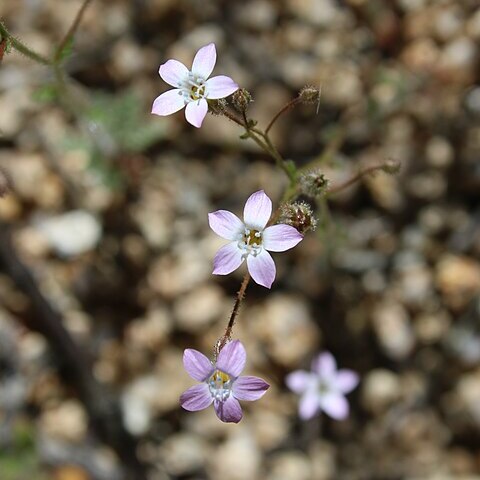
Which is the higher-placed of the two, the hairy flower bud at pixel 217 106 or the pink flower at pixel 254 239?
the hairy flower bud at pixel 217 106

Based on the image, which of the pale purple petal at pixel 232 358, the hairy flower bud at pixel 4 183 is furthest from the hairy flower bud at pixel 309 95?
the hairy flower bud at pixel 4 183

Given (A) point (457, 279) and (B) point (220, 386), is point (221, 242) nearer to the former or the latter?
(A) point (457, 279)

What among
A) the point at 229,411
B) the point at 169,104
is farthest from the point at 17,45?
the point at 229,411

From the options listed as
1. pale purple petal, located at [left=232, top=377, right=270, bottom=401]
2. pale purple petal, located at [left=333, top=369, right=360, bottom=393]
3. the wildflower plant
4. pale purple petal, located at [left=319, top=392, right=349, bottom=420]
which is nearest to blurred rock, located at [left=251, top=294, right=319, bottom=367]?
pale purple petal, located at [left=333, top=369, right=360, bottom=393]

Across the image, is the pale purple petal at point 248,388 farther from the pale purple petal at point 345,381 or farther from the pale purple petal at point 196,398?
the pale purple petal at point 345,381

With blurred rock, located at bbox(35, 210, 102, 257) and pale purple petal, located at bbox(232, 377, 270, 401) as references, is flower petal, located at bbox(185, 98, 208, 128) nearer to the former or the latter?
pale purple petal, located at bbox(232, 377, 270, 401)

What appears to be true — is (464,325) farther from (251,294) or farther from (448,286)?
(251,294)
